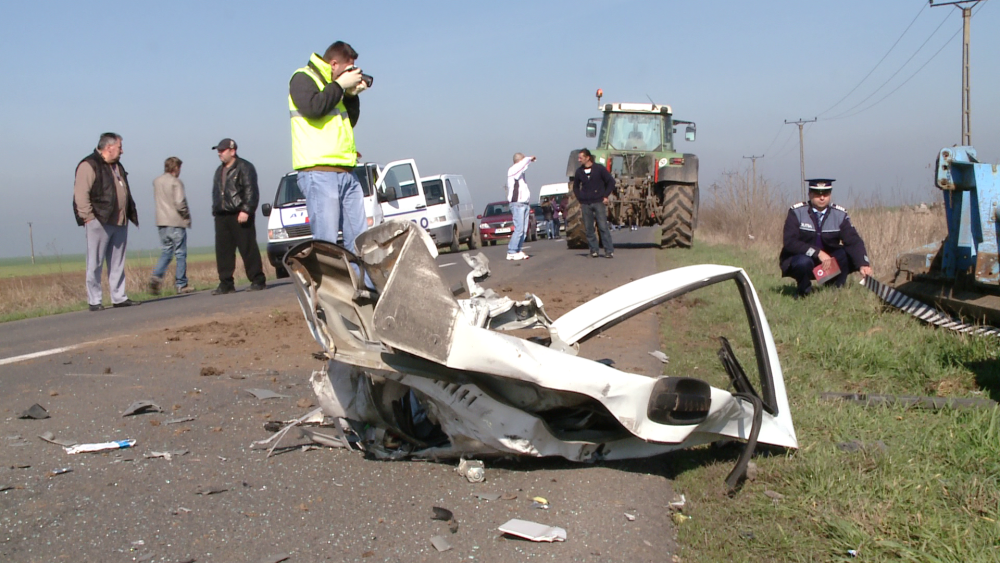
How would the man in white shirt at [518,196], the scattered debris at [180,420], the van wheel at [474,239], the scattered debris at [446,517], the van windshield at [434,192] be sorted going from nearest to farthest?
the scattered debris at [446,517], the scattered debris at [180,420], the man in white shirt at [518,196], the van windshield at [434,192], the van wheel at [474,239]

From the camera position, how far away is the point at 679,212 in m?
18.4

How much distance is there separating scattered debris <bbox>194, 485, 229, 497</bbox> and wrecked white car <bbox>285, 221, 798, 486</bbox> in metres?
0.54

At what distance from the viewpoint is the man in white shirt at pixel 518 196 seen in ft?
54.4

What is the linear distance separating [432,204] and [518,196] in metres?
4.77

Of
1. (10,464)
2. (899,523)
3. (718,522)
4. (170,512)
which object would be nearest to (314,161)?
(10,464)

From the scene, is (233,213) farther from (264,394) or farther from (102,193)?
(264,394)

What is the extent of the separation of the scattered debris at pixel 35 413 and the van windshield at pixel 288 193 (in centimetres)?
1278

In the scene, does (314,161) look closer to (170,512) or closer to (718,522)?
(170,512)

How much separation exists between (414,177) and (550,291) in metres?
10.1

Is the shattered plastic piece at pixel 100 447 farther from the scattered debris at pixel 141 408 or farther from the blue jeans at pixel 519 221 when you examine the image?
the blue jeans at pixel 519 221

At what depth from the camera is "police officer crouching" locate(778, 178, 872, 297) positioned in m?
8.17

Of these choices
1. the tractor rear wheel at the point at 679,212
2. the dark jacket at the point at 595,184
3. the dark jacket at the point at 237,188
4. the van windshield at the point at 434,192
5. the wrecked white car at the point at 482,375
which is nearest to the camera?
the wrecked white car at the point at 482,375

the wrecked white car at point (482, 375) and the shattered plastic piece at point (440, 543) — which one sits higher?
the wrecked white car at point (482, 375)

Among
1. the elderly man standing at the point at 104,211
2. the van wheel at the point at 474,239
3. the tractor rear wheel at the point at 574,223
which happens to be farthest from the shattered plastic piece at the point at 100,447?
the van wheel at the point at 474,239
